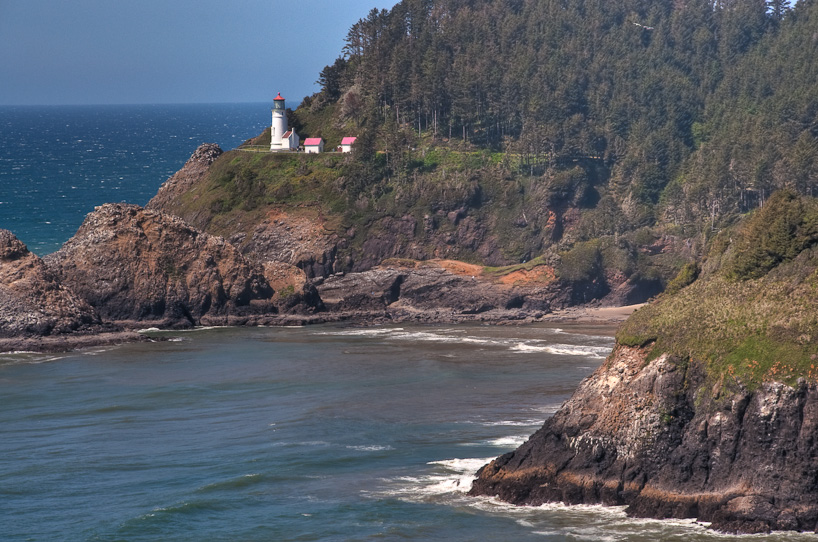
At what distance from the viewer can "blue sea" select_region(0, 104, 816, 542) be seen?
34438 mm

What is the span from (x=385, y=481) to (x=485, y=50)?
86648 millimetres

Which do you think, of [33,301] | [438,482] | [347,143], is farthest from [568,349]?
[347,143]

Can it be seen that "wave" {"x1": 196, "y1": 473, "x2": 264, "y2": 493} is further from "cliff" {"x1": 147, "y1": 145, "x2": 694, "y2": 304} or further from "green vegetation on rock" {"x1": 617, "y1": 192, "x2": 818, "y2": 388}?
"cliff" {"x1": 147, "y1": 145, "x2": 694, "y2": 304}

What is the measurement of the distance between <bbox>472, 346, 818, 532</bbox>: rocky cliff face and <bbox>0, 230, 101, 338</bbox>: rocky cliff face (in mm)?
40945

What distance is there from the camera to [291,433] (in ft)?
153

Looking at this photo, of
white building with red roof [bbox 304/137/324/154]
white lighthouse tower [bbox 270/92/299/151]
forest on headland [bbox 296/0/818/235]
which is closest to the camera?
forest on headland [bbox 296/0/818/235]

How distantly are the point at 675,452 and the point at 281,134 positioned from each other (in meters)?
82.0

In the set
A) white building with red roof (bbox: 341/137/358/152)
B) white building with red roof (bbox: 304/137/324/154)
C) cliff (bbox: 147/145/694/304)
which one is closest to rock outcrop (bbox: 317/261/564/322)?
cliff (bbox: 147/145/694/304)

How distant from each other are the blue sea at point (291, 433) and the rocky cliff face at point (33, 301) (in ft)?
10.1

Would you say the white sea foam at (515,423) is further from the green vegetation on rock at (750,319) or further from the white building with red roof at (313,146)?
the white building with red roof at (313,146)

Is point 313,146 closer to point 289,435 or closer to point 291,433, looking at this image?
point 291,433

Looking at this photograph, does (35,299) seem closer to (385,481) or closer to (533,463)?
(385,481)

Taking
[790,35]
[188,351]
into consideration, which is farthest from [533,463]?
[790,35]

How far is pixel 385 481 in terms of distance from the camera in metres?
38.7
